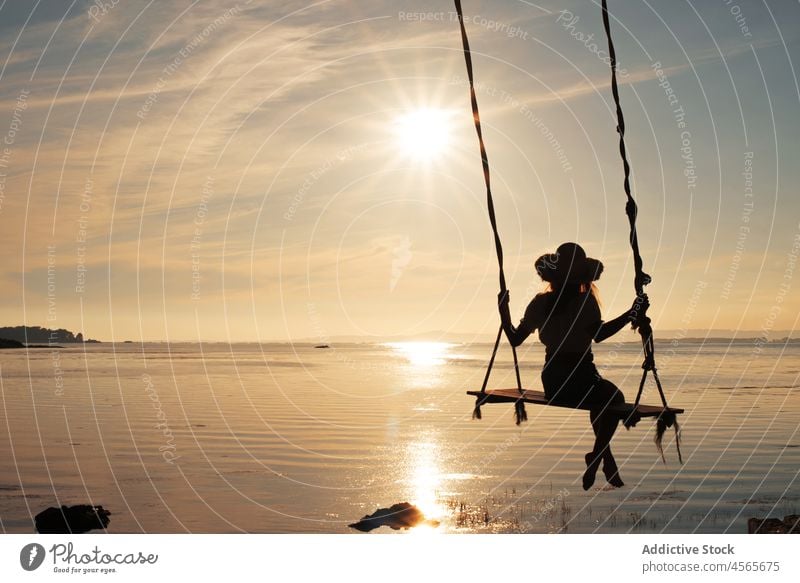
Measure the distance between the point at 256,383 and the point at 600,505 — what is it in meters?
35.0

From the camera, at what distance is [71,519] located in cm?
1520

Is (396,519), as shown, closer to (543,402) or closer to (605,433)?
A: (543,402)

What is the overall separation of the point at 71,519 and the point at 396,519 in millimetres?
5385

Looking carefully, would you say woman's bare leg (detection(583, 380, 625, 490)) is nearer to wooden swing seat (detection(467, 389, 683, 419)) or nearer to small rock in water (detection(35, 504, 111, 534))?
wooden swing seat (detection(467, 389, 683, 419))

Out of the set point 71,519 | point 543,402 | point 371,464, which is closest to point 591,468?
point 543,402

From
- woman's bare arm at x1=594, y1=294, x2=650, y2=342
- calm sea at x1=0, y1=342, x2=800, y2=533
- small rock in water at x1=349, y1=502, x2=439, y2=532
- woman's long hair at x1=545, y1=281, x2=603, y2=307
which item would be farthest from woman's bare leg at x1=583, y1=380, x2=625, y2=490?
small rock in water at x1=349, y1=502, x2=439, y2=532

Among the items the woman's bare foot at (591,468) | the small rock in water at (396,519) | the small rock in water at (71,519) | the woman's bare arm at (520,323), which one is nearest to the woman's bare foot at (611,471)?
the woman's bare foot at (591,468)

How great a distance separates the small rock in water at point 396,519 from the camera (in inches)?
609

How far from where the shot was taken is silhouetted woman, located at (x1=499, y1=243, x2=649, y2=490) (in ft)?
35.1

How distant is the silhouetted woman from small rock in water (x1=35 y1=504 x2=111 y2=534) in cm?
823

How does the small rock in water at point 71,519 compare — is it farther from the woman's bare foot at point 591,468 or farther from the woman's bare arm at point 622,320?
the woman's bare arm at point 622,320
